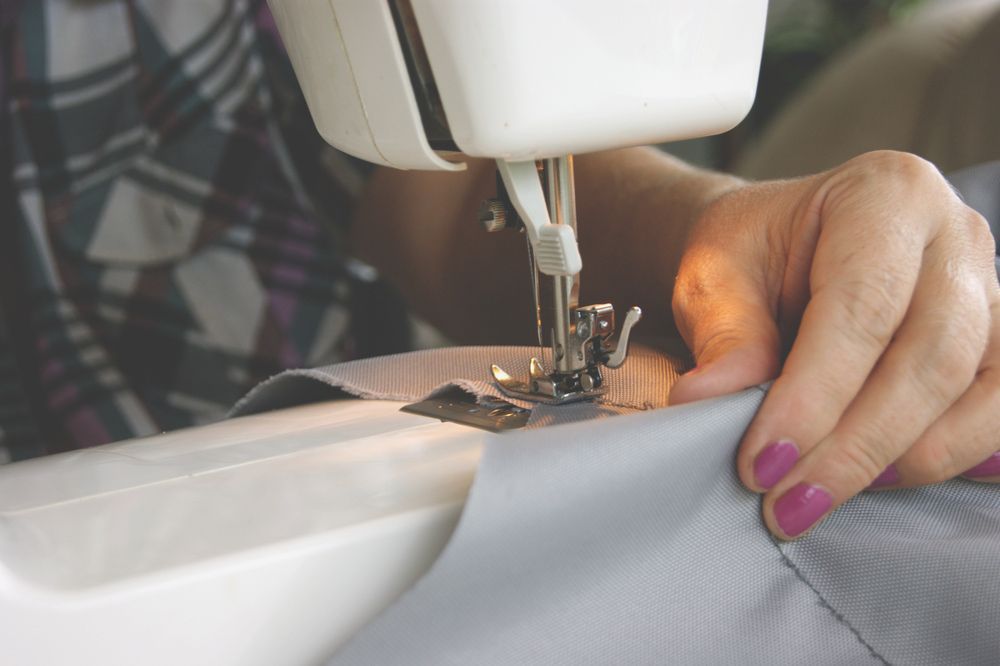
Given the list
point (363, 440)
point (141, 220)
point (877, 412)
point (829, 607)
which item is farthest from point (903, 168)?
point (141, 220)

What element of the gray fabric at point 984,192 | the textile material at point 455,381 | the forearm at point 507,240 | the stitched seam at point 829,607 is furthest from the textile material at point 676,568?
the forearm at point 507,240

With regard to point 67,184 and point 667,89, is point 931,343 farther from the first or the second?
point 67,184

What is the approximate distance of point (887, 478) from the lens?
549mm

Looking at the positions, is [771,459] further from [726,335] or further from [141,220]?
[141,220]

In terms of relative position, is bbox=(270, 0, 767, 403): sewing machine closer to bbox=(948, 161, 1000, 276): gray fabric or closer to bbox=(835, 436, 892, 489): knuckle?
bbox=(835, 436, 892, 489): knuckle

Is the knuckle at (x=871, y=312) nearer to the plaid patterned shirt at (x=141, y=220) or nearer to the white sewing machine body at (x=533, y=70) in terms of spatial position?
the white sewing machine body at (x=533, y=70)

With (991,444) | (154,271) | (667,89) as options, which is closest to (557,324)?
(667,89)

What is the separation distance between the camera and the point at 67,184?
1178 millimetres

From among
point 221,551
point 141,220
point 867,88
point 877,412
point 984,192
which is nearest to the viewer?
point 221,551

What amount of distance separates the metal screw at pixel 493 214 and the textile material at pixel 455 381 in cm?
11

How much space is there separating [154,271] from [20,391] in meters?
0.22

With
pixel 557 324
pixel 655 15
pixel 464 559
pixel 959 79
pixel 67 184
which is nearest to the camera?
pixel 464 559

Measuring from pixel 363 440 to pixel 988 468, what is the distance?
380 millimetres

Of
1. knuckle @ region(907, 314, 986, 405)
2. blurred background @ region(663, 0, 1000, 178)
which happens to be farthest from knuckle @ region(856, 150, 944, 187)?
blurred background @ region(663, 0, 1000, 178)
